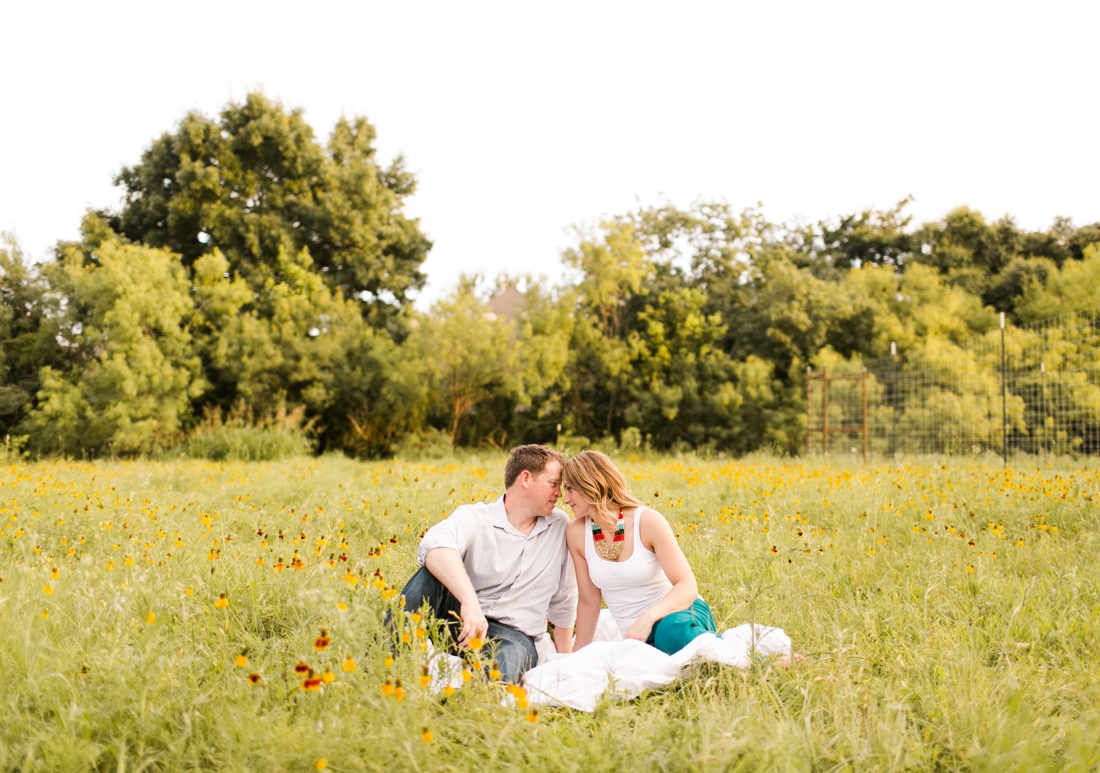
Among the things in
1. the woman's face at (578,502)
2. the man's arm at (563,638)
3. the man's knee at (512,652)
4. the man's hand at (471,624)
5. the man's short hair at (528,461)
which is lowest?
the man's arm at (563,638)

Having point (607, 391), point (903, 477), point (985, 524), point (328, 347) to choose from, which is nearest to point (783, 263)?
point (607, 391)

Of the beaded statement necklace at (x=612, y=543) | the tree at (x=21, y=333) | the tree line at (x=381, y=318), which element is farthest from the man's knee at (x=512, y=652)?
the tree at (x=21, y=333)

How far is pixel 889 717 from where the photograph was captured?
8.52 ft

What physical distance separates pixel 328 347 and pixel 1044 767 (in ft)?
57.4

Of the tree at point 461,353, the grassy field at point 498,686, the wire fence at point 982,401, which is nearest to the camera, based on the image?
the grassy field at point 498,686

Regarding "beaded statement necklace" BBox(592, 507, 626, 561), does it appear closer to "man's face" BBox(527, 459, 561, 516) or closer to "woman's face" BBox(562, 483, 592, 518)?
"woman's face" BBox(562, 483, 592, 518)

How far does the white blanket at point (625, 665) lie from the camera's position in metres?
3.01

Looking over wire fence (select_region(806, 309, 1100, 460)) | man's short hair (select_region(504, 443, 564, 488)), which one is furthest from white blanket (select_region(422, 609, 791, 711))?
wire fence (select_region(806, 309, 1100, 460))

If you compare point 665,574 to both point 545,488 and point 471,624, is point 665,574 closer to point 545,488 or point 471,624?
point 545,488

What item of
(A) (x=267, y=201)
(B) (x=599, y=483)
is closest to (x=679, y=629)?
(B) (x=599, y=483)

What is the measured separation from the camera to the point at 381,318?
2194 cm

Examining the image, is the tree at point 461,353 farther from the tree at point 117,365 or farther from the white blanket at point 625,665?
the white blanket at point 625,665

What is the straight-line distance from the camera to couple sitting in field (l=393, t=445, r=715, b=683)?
3715 millimetres

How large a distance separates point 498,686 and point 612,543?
1238mm
